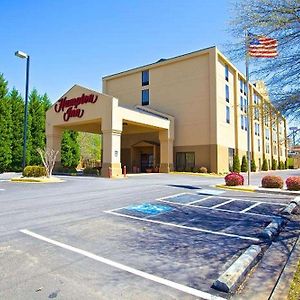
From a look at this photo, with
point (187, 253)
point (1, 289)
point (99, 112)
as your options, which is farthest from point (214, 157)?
point (1, 289)

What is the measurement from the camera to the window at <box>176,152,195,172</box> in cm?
3105

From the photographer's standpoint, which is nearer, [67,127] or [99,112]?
[99,112]

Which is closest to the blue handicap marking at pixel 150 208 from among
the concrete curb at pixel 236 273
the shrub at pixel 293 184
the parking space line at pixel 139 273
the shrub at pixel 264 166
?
the parking space line at pixel 139 273

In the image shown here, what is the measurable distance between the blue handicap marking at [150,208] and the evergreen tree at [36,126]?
2689cm

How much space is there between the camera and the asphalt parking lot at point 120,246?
3.81 m

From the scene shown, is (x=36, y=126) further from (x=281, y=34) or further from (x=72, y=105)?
(x=281, y=34)

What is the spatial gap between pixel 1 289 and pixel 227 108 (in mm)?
32275

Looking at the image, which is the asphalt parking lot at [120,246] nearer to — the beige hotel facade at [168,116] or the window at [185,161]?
the beige hotel facade at [168,116]

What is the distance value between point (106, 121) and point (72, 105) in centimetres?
553

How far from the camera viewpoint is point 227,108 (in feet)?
109

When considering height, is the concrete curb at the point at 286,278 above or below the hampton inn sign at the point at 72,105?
below

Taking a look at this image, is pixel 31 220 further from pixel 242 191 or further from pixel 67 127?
pixel 67 127

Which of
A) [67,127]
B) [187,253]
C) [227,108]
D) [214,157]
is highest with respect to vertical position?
[227,108]

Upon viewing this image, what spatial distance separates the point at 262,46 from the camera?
6922mm
